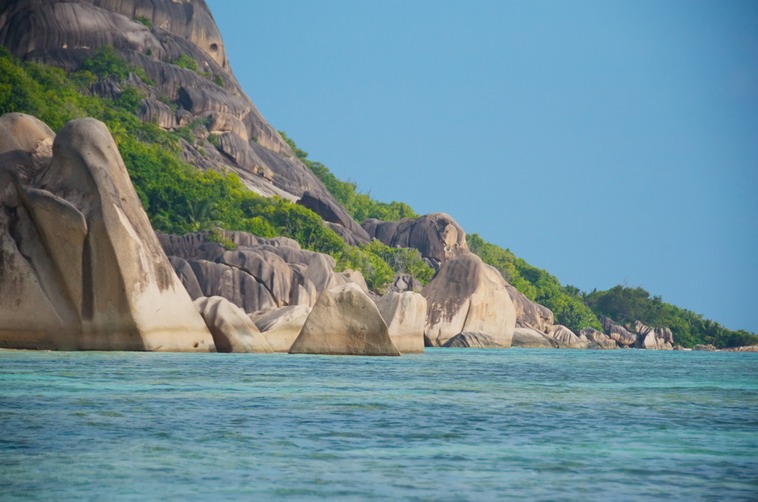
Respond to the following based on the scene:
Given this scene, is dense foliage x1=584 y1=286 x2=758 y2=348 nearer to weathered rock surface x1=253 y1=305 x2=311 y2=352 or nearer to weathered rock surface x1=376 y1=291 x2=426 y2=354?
weathered rock surface x1=376 y1=291 x2=426 y2=354

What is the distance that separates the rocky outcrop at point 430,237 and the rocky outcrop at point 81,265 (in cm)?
5990

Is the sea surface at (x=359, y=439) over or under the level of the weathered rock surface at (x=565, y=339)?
under

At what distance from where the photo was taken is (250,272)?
47688 millimetres

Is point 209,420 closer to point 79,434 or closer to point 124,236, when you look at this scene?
point 79,434

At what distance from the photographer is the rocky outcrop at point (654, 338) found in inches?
3900

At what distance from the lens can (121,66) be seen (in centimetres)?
9050

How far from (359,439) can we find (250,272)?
37.3 metres

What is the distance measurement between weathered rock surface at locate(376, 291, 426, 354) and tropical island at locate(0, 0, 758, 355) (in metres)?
0.08

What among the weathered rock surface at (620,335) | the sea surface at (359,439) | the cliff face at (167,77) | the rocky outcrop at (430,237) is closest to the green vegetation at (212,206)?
the cliff face at (167,77)

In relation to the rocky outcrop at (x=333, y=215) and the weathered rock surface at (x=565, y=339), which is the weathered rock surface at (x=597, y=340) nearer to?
the weathered rock surface at (x=565, y=339)

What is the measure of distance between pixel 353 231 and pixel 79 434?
76.3 m

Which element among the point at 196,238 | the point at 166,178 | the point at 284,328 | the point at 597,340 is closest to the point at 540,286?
the point at 597,340

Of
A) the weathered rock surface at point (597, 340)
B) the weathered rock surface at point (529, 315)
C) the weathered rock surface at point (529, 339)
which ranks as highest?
the weathered rock surface at point (529, 315)

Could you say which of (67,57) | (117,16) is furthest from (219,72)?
(67,57)
